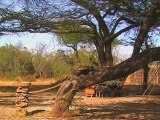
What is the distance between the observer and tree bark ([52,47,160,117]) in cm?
1366

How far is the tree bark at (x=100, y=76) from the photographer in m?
13.7

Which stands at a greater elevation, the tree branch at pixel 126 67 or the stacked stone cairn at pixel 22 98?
the tree branch at pixel 126 67

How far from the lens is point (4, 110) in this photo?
15.6m

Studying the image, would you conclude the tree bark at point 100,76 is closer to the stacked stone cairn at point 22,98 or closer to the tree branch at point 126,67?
the tree branch at point 126,67

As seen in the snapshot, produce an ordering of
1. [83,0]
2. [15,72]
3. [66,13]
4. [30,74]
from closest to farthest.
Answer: [83,0]
[66,13]
[15,72]
[30,74]

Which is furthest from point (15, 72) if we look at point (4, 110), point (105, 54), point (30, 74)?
point (4, 110)

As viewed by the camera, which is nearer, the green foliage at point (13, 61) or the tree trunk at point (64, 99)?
the tree trunk at point (64, 99)

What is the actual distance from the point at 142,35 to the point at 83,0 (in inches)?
91.9

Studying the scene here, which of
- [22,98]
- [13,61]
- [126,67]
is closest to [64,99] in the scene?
[22,98]

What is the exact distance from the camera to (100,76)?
13.9 metres

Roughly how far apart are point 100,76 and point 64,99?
52.9 inches

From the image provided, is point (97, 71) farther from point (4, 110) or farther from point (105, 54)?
point (105, 54)

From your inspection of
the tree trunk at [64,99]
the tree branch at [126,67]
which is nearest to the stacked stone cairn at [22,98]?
the tree trunk at [64,99]

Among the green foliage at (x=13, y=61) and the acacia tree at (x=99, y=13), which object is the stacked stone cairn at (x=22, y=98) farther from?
the green foliage at (x=13, y=61)
